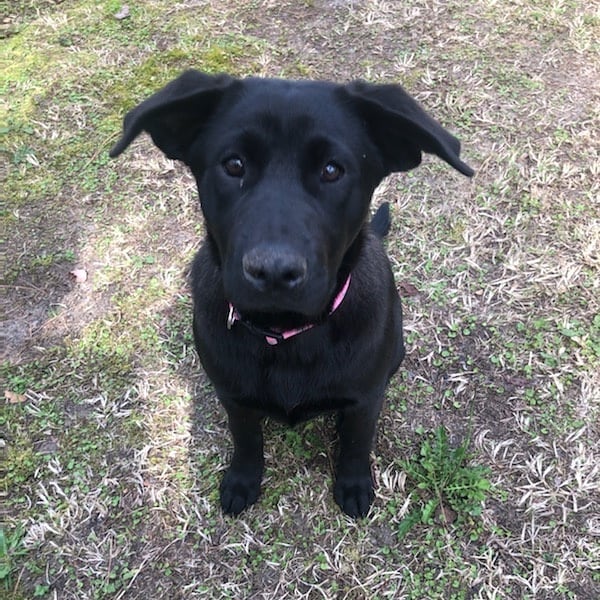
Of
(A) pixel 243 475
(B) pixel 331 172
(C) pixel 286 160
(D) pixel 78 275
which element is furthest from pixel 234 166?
(D) pixel 78 275

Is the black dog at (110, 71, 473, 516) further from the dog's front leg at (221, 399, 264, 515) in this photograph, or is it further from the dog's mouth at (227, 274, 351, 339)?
the dog's front leg at (221, 399, 264, 515)

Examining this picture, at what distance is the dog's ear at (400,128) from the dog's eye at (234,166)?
1.32 feet

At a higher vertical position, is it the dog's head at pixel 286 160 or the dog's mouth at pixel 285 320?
the dog's head at pixel 286 160

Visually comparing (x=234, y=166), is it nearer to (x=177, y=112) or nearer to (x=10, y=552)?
(x=177, y=112)

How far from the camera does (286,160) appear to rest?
185 centimetres

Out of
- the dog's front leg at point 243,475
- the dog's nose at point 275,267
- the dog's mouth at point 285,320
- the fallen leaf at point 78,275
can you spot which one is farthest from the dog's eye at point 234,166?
the fallen leaf at point 78,275

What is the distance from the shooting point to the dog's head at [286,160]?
5.72 ft

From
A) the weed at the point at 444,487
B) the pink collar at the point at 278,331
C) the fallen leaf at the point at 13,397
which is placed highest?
the pink collar at the point at 278,331

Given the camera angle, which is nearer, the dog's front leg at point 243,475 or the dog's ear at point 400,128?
the dog's ear at point 400,128

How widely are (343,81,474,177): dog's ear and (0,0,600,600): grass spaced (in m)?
1.37

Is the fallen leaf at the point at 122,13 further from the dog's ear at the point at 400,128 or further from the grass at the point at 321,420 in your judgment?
the dog's ear at the point at 400,128

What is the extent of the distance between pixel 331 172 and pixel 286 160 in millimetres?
140

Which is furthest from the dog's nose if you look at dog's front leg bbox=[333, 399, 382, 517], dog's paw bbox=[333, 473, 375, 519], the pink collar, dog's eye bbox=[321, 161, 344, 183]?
dog's paw bbox=[333, 473, 375, 519]

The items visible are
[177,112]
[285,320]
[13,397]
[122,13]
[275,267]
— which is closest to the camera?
[275,267]
